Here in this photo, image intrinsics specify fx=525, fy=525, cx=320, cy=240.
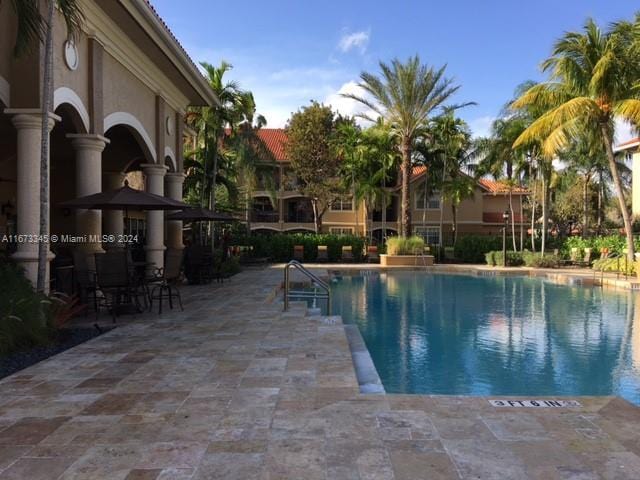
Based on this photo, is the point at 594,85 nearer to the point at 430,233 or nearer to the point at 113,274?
the point at 113,274

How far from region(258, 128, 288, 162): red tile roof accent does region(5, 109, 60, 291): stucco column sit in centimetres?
3113

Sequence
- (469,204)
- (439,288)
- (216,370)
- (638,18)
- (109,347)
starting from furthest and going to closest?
(469,204), (638,18), (439,288), (109,347), (216,370)

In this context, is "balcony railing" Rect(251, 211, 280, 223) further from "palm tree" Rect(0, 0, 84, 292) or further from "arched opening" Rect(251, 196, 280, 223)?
"palm tree" Rect(0, 0, 84, 292)

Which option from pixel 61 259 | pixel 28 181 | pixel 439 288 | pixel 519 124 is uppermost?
pixel 519 124

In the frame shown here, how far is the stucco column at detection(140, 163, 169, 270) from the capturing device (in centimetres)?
1338

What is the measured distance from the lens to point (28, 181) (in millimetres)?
7555

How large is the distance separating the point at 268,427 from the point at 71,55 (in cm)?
738

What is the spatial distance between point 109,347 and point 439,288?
12408 mm

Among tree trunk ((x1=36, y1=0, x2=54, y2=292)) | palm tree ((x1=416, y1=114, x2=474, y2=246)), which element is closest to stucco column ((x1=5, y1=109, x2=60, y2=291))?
tree trunk ((x1=36, y1=0, x2=54, y2=292))

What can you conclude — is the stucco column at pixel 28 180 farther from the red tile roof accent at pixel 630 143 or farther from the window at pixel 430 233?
the window at pixel 430 233

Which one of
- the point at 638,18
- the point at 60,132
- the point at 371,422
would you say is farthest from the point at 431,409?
the point at 638,18

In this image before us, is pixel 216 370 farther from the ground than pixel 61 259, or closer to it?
closer to it

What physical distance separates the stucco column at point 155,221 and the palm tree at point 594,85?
547 inches

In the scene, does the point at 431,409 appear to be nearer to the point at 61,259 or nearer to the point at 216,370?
Result: the point at 216,370
